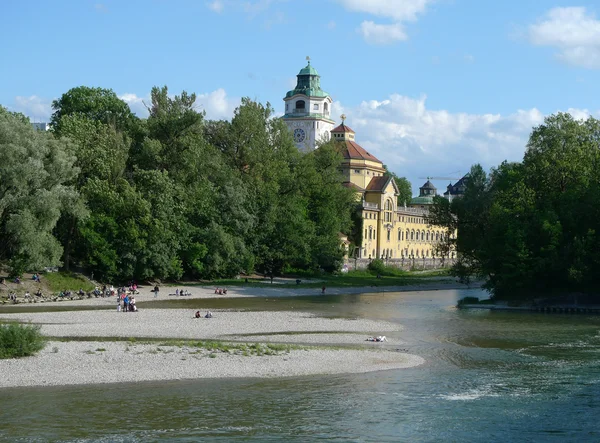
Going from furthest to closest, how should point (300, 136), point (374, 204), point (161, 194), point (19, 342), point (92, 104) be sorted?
point (300, 136) < point (374, 204) < point (92, 104) < point (161, 194) < point (19, 342)

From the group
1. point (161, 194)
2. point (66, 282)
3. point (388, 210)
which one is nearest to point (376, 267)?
point (388, 210)

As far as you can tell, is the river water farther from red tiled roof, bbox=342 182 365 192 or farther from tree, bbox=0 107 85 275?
red tiled roof, bbox=342 182 365 192

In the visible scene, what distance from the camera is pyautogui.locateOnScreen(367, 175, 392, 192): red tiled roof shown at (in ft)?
445

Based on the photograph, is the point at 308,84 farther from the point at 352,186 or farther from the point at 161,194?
the point at 161,194

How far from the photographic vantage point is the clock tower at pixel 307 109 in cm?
15225

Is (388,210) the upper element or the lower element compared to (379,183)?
A: lower

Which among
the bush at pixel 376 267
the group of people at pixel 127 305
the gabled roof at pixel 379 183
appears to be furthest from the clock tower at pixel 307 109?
the group of people at pixel 127 305

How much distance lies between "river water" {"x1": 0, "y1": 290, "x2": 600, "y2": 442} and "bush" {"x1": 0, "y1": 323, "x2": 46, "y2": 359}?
5573 mm

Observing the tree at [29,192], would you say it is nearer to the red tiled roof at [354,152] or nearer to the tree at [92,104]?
the tree at [92,104]

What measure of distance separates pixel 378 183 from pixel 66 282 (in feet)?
247

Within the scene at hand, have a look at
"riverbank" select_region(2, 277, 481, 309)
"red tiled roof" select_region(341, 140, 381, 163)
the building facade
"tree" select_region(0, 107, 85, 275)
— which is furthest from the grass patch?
"red tiled roof" select_region(341, 140, 381, 163)

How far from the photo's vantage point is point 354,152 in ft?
455

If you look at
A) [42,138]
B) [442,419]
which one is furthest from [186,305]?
[442,419]

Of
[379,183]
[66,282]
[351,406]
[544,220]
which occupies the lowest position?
[351,406]
